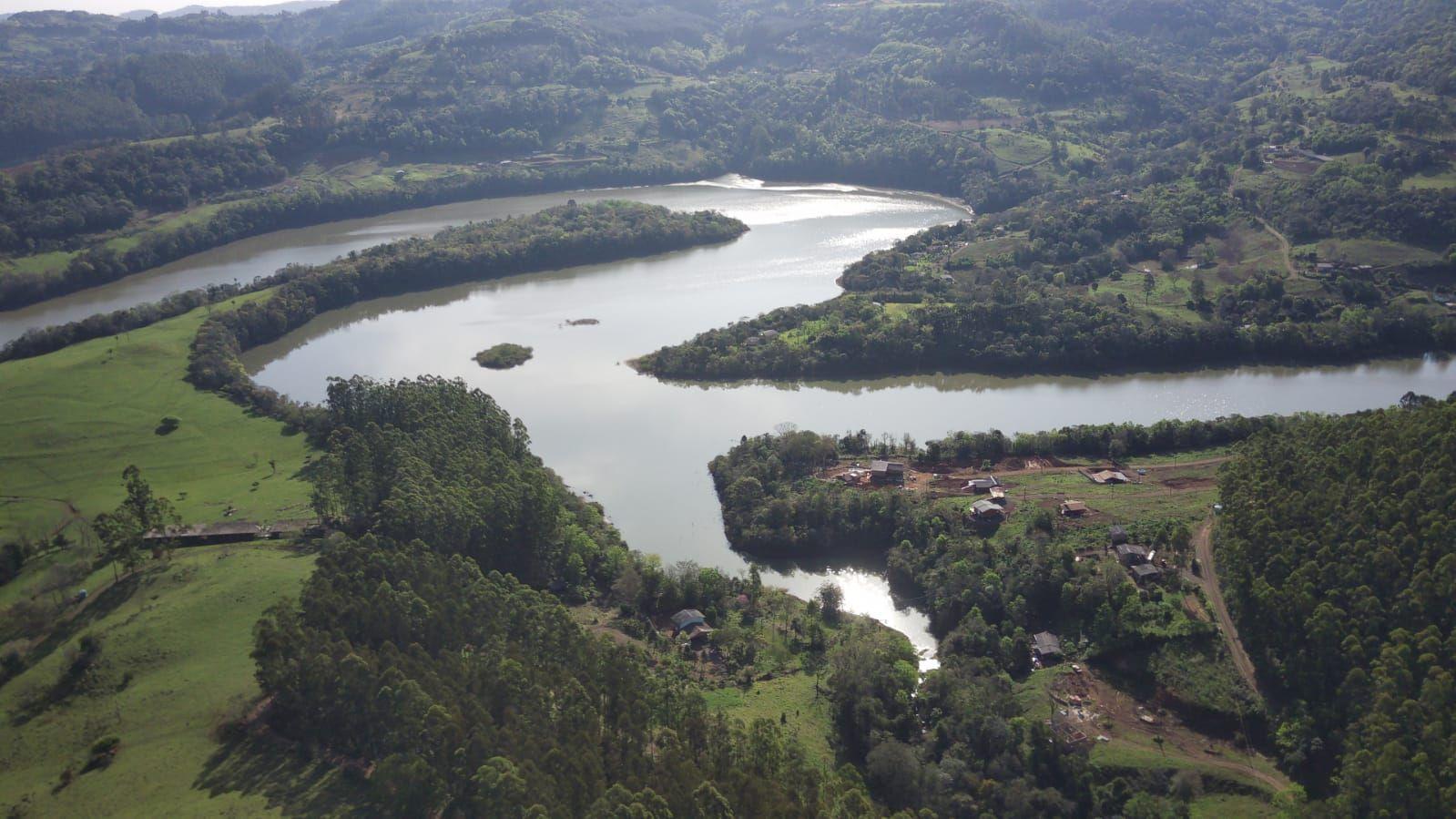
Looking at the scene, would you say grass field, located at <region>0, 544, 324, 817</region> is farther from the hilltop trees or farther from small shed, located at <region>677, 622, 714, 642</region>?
small shed, located at <region>677, 622, 714, 642</region>

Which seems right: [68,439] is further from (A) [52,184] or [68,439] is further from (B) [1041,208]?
(B) [1041,208]

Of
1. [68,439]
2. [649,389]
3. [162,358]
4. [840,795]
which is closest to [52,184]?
[162,358]

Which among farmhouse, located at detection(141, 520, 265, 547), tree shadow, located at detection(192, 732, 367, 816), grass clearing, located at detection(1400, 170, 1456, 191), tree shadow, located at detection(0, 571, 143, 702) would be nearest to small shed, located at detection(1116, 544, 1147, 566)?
tree shadow, located at detection(192, 732, 367, 816)

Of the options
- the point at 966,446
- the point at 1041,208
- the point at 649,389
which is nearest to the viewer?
the point at 966,446

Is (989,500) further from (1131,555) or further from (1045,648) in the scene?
(1045,648)

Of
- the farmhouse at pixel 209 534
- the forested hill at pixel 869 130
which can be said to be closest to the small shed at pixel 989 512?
the forested hill at pixel 869 130

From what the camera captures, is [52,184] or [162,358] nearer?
[162,358]

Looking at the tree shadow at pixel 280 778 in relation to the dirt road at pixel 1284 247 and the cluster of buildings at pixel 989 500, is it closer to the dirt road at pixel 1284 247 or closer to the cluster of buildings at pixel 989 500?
the cluster of buildings at pixel 989 500
